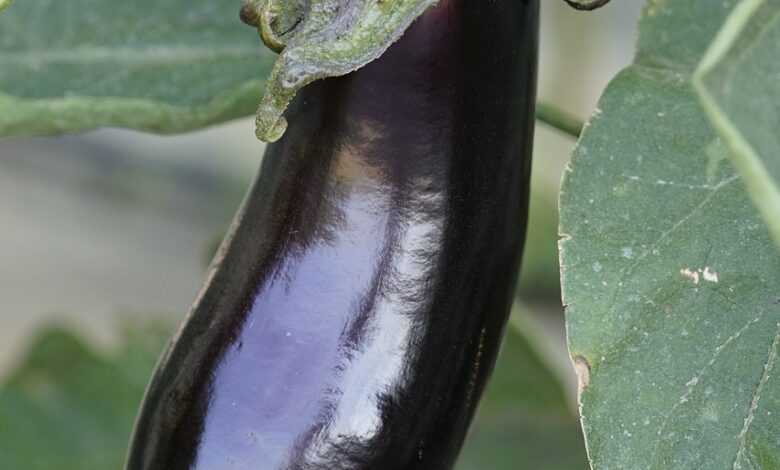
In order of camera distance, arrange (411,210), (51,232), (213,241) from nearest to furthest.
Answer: (411,210) < (213,241) < (51,232)

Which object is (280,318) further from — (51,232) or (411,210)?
(51,232)

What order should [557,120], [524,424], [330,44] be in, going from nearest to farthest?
[330,44] → [557,120] → [524,424]

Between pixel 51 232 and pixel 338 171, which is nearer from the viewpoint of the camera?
pixel 338 171

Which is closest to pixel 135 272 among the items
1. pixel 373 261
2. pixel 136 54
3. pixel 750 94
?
pixel 136 54

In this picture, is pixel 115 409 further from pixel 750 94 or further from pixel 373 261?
pixel 750 94

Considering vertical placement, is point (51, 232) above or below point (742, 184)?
below

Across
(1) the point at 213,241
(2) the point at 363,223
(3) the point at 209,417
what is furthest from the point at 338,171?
(1) the point at 213,241

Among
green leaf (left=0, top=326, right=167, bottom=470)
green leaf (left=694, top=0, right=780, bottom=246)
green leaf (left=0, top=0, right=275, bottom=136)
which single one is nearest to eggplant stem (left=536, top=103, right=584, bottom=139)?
green leaf (left=0, top=0, right=275, bottom=136)
